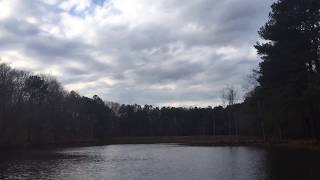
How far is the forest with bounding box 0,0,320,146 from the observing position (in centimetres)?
5006

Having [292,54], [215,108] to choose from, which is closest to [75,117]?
[215,108]

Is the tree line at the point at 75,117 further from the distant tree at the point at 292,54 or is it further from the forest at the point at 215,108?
the distant tree at the point at 292,54

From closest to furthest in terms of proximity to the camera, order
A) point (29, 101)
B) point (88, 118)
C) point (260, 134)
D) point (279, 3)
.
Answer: point (279, 3), point (260, 134), point (29, 101), point (88, 118)

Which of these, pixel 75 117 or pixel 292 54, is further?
pixel 75 117

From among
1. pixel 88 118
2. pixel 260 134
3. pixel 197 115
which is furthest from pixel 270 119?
pixel 197 115

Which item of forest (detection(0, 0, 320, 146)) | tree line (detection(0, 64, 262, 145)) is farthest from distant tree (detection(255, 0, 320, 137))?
tree line (detection(0, 64, 262, 145))

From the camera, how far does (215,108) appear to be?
575 ft

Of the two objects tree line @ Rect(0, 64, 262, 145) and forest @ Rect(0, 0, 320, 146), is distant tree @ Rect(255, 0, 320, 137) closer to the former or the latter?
forest @ Rect(0, 0, 320, 146)

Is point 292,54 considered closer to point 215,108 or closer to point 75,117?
point 75,117

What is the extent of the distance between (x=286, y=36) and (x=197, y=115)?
4903 inches

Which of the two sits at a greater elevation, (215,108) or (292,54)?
(215,108)

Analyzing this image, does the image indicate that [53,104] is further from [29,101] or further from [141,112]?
[141,112]

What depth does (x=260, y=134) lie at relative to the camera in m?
98.9

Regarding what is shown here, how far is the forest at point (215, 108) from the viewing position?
164ft
